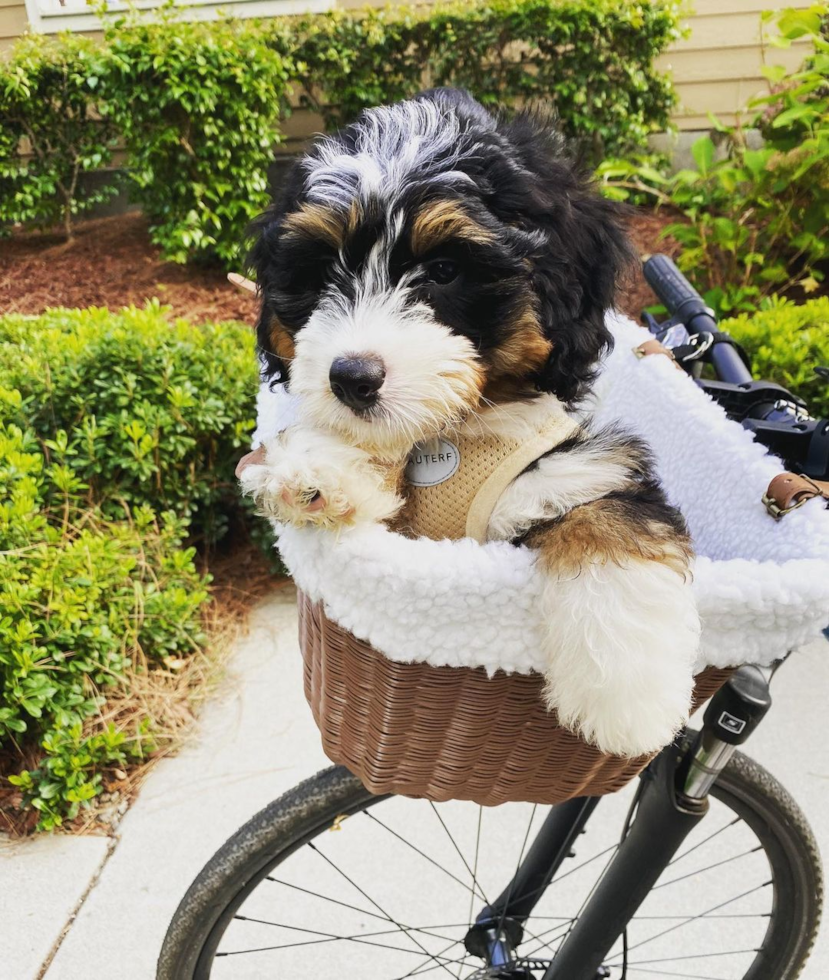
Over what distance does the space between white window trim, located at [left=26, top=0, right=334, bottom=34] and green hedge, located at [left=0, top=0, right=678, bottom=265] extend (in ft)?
2.40

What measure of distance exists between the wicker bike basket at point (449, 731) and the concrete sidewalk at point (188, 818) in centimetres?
164

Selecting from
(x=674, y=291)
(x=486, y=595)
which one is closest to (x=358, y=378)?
(x=486, y=595)

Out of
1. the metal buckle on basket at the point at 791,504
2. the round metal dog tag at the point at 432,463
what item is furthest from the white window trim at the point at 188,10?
the metal buckle on basket at the point at 791,504

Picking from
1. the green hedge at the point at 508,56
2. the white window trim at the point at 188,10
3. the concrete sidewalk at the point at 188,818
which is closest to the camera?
the concrete sidewalk at the point at 188,818

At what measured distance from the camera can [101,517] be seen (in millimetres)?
3697

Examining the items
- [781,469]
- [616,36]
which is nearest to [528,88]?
[616,36]

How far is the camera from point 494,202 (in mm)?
1501

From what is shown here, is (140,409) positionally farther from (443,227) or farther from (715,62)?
(715,62)

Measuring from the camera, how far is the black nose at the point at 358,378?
1360 millimetres

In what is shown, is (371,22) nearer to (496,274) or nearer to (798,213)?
(798,213)

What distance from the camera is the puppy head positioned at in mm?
1407

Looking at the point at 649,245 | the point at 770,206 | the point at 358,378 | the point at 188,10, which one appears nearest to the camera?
the point at 358,378

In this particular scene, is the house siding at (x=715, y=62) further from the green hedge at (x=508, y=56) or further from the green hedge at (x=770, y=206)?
the green hedge at (x=770, y=206)

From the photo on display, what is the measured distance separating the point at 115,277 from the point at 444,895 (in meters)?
5.43
